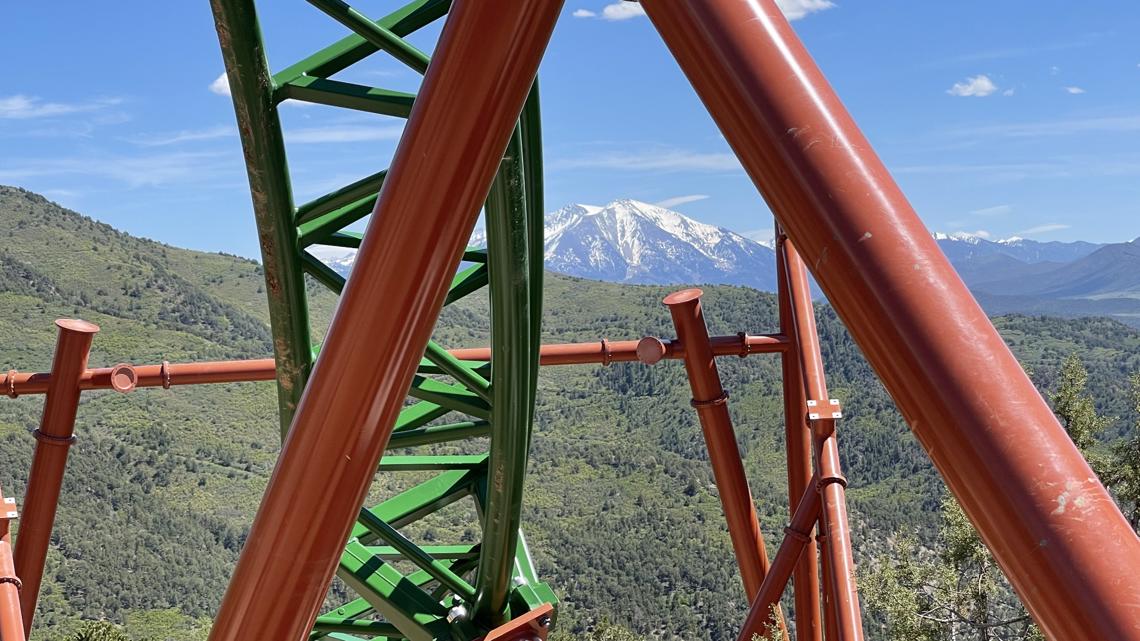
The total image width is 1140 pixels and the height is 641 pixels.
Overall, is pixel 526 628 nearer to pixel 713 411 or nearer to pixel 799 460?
pixel 713 411

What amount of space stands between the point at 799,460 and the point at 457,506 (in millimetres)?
81043

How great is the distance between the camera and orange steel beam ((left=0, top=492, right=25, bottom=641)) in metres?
5.17

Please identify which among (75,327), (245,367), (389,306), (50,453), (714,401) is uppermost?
(389,306)

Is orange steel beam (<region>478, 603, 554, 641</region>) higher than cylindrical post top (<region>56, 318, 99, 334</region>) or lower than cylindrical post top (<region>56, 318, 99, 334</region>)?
lower

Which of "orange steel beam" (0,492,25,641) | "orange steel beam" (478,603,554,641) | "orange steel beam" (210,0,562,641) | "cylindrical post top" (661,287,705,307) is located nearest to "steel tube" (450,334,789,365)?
"cylindrical post top" (661,287,705,307)

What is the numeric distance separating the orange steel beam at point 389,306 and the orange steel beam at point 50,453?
13.6ft

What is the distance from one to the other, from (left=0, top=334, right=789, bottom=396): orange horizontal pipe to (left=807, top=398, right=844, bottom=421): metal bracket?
0.68 m

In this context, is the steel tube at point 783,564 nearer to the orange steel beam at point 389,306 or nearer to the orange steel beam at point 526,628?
the orange steel beam at point 526,628

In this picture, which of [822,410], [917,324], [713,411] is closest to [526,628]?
[713,411]

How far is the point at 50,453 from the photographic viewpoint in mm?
5844

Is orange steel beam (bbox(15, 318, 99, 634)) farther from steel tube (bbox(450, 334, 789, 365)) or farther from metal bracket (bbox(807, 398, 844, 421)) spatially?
metal bracket (bbox(807, 398, 844, 421))

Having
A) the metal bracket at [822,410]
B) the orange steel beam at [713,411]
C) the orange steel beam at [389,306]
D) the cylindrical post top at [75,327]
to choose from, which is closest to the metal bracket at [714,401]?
the orange steel beam at [713,411]

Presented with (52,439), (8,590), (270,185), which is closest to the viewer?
(270,185)

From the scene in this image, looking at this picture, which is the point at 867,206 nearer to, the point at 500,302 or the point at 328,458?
the point at 328,458
